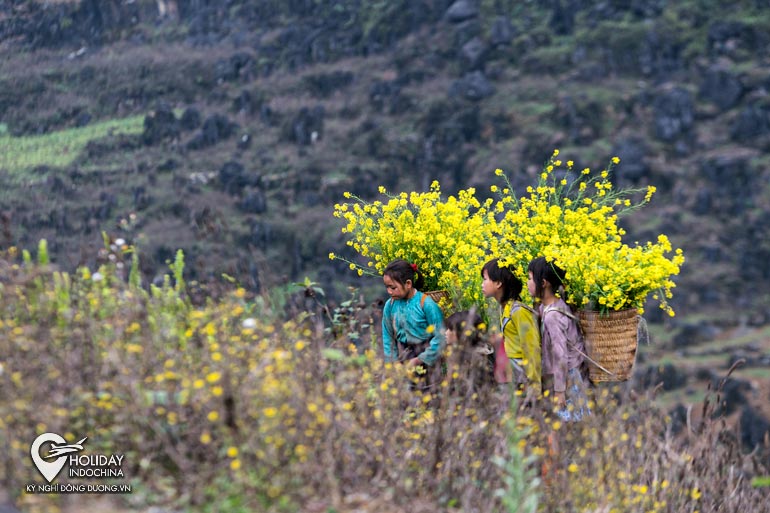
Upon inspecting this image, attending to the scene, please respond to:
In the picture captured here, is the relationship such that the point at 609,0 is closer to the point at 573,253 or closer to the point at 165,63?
the point at 165,63

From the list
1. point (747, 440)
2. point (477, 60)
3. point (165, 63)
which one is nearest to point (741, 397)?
point (747, 440)

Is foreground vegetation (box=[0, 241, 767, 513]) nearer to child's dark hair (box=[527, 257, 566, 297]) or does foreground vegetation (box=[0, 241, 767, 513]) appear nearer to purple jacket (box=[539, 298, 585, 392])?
purple jacket (box=[539, 298, 585, 392])

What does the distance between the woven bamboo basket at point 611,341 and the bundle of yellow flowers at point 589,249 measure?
0.06 meters

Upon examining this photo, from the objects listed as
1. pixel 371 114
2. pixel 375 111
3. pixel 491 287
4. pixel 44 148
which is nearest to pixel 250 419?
Result: pixel 491 287

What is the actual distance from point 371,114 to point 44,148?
42.5 meters

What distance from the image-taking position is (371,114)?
434 ft

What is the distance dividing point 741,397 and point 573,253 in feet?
212

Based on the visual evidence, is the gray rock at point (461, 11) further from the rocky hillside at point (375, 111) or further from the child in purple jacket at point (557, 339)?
the child in purple jacket at point (557, 339)

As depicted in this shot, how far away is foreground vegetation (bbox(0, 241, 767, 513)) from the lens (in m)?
3.38

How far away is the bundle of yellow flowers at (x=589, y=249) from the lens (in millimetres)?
5043

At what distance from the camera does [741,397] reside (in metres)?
64.9

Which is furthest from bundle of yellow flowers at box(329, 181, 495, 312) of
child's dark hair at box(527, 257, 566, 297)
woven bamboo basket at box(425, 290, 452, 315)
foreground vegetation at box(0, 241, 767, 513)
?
foreground vegetation at box(0, 241, 767, 513)

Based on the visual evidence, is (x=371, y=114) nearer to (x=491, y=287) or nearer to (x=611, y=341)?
(x=491, y=287)

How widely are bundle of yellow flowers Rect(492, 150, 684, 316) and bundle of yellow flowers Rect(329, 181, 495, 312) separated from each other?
0.67ft
